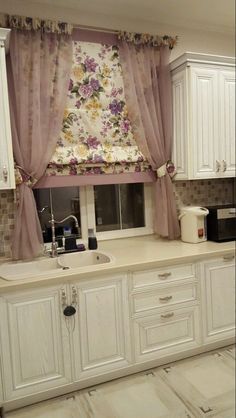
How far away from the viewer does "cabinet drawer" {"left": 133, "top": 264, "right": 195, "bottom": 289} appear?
2.17m

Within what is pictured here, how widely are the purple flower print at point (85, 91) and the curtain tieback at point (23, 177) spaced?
2.44 ft

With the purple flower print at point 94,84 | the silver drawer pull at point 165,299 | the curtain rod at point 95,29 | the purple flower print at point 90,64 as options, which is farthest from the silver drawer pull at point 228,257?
the curtain rod at point 95,29

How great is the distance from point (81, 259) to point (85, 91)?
127cm

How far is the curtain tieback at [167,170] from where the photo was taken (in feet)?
8.82

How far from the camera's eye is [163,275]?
225cm

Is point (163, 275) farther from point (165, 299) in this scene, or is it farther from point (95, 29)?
point (95, 29)

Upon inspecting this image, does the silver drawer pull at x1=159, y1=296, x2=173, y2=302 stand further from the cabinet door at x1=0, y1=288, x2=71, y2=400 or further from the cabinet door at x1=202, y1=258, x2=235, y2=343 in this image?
the cabinet door at x1=0, y1=288, x2=71, y2=400

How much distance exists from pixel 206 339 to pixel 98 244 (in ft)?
3.55

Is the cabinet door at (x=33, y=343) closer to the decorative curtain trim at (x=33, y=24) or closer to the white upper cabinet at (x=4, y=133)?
the white upper cabinet at (x=4, y=133)

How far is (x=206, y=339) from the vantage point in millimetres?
2406

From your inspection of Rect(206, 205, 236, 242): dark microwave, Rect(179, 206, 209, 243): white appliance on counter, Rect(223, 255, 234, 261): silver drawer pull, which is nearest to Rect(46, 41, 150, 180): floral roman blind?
Rect(179, 206, 209, 243): white appliance on counter

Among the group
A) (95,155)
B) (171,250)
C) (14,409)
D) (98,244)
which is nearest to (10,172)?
(95,155)

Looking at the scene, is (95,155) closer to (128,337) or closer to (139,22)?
(139,22)

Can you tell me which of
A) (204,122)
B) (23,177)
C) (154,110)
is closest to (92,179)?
(23,177)
